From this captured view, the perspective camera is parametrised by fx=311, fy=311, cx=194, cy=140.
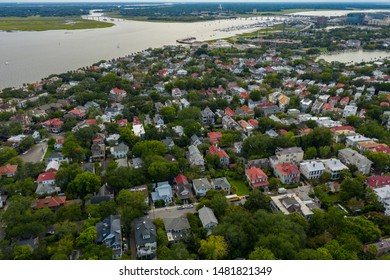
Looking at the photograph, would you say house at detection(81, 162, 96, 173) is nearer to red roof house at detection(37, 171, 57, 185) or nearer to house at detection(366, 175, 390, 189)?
red roof house at detection(37, 171, 57, 185)

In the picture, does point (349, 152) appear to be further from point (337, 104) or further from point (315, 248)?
point (337, 104)

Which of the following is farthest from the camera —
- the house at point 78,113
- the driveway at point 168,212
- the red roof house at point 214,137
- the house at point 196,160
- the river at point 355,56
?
the river at point 355,56

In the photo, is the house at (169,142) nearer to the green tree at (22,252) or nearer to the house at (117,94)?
the green tree at (22,252)

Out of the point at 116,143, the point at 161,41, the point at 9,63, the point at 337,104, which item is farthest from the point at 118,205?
the point at 161,41

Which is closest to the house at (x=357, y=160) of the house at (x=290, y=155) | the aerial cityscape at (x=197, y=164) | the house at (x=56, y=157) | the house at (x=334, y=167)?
the aerial cityscape at (x=197, y=164)

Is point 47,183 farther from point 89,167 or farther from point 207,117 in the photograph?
point 207,117

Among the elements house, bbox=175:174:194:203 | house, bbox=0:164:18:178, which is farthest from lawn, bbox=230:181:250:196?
house, bbox=0:164:18:178
